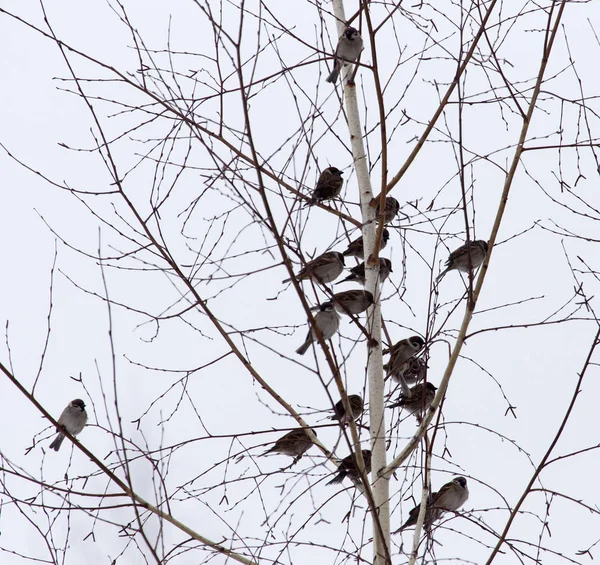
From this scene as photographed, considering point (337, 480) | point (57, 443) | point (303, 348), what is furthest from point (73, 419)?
point (337, 480)

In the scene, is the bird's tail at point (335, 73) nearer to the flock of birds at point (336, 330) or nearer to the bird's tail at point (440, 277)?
the flock of birds at point (336, 330)

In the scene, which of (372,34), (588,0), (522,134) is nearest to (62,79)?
(372,34)

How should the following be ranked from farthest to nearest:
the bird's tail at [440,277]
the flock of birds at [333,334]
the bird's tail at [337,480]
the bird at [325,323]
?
the bird at [325,323], the flock of birds at [333,334], the bird's tail at [337,480], the bird's tail at [440,277]

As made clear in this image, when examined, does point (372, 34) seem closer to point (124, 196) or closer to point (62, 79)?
point (124, 196)

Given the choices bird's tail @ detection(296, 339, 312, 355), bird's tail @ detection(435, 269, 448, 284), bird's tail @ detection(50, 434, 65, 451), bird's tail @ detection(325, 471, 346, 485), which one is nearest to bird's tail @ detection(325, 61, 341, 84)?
bird's tail @ detection(435, 269, 448, 284)

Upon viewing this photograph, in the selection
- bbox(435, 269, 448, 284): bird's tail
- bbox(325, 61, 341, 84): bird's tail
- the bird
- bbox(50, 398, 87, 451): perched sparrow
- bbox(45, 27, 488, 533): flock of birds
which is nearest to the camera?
bbox(435, 269, 448, 284): bird's tail

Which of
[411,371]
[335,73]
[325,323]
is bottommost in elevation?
[411,371]

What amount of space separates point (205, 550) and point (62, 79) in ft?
7.52

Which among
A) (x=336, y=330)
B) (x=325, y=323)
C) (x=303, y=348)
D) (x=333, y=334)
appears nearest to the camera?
(x=336, y=330)

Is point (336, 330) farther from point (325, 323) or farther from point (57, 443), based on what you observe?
point (57, 443)

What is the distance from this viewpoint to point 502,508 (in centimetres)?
347

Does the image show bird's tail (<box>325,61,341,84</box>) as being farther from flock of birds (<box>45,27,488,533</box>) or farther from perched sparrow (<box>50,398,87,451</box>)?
perched sparrow (<box>50,398,87,451</box>)

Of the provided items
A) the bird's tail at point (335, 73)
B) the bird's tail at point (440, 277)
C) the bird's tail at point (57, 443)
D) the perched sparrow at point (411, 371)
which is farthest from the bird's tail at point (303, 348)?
the bird's tail at point (57, 443)

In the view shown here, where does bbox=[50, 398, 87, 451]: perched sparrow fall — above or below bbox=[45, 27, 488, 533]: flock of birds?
below
